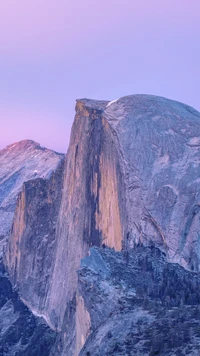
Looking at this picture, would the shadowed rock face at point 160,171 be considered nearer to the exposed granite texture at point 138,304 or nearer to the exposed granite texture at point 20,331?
the exposed granite texture at point 138,304

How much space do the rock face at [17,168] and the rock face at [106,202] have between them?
15.5m

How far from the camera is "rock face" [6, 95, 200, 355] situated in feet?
118

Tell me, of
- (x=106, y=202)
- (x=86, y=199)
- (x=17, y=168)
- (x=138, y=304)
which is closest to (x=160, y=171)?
(x=106, y=202)

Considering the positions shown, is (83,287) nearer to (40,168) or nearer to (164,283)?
(164,283)

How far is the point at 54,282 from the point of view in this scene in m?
52.2

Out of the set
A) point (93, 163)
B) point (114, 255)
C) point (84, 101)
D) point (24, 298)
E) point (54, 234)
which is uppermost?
point (84, 101)

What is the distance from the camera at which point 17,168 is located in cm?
9281

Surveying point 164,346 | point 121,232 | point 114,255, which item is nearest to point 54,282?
point 121,232

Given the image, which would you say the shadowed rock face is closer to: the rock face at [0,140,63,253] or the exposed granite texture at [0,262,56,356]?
the exposed granite texture at [0,262,56,356]

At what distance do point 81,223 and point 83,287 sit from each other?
17.7m

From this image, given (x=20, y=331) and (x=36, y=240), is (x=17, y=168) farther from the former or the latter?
(x=20, y=331)

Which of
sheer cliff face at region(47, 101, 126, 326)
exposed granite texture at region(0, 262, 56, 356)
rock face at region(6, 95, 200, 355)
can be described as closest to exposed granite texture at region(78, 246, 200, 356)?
rock face at region(6, 95, 200, 355)

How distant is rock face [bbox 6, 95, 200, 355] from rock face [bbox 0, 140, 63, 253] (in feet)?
50.7

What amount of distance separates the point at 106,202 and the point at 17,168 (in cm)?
5005
